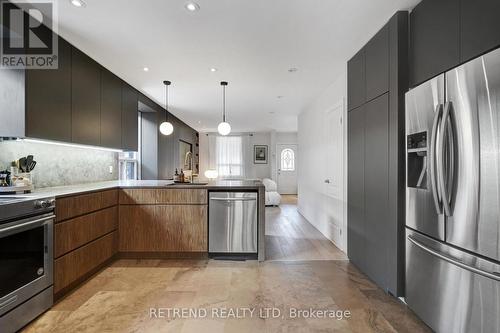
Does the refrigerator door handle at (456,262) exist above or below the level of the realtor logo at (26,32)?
below

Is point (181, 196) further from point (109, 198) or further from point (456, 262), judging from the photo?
point (456, 262)

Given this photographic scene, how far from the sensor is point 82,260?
241cm

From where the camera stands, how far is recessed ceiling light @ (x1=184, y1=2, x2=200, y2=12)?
79.3 inches

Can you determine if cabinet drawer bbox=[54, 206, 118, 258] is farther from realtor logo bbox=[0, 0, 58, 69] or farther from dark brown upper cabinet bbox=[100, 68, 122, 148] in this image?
realtor logo bbox=[0, 0, 58, 69]

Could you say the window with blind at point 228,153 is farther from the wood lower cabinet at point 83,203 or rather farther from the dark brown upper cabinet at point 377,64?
the dark brown upper cabinet at point 377,64

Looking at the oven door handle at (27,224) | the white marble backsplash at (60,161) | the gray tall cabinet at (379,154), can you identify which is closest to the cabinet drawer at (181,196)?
the oven door handle at (27,224)

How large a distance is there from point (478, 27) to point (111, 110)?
4.04m

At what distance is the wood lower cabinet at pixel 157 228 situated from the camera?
3053 mm

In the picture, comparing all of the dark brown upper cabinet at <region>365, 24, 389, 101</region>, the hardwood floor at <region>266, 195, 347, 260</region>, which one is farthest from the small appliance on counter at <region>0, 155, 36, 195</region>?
the dark brown upper cabinet at <region>365, 24, 389, 101</region>

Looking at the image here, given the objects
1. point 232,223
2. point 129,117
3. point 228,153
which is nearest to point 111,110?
point 129,117

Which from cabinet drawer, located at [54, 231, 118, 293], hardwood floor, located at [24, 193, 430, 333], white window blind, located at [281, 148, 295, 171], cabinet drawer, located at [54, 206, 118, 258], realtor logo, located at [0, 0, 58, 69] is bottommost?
hardwood floor, located at [24, 193, 430, 333]

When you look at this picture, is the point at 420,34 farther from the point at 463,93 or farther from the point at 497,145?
the point at 497,145

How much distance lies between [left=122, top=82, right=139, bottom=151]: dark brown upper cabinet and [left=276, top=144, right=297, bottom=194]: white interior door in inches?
268

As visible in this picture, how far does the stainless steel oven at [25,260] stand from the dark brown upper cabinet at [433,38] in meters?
3.20
